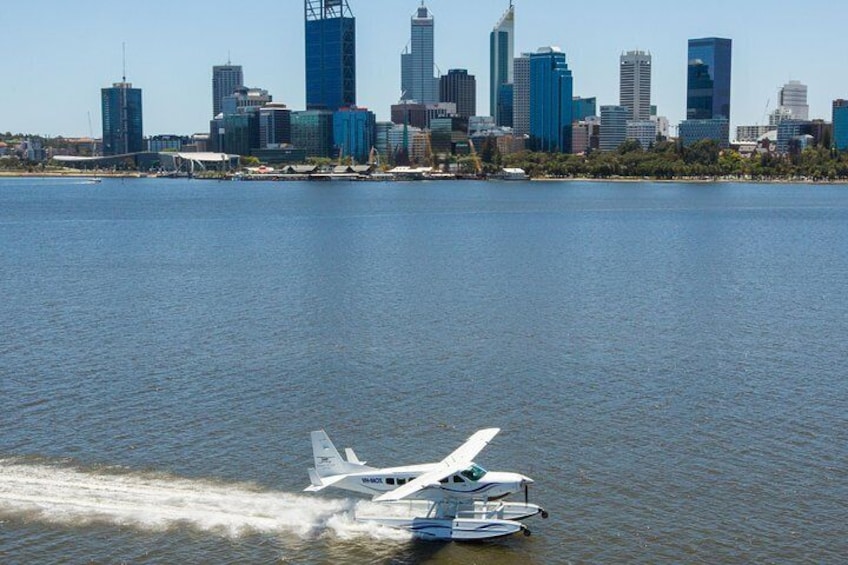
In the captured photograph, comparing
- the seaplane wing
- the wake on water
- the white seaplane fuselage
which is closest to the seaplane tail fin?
the white seaplane fuselage

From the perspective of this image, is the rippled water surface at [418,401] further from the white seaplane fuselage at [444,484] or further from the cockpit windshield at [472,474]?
the cockpit windshield at [472,474]

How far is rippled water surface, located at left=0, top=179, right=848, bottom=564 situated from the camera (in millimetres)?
29984

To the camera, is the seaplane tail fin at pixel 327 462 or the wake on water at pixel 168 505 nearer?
the wake on water at pixel 168 505

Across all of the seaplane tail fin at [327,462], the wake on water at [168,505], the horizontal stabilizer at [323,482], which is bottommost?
the wake on water at [168,505]

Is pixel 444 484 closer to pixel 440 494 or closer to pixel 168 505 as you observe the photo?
pixel 440 494

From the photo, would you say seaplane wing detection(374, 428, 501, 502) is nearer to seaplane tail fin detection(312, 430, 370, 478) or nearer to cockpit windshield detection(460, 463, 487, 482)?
cockpit windshield detection(460, 463, 487, 482)

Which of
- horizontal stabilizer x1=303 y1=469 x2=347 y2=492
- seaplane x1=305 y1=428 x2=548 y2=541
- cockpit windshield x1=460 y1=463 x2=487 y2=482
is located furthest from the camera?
horizontal stabilizer x1=303 y1=469 x2=347 y2=492

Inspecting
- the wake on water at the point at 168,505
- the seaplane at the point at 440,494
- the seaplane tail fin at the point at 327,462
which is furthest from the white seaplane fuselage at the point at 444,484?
the wake on water at the point at 168,505

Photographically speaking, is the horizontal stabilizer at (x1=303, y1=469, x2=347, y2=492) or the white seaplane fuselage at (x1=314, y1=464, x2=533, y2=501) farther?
the horizontal stabilizer at (x1=303, y1=469, x2=347, y2=492)

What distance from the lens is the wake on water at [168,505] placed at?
30.2 metres

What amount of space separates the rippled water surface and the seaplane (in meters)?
0.50

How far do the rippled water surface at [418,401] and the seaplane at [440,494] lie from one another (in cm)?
50

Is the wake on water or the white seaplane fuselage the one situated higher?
the white seaplane fuselage

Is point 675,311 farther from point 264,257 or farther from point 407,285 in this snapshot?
point 264,257
